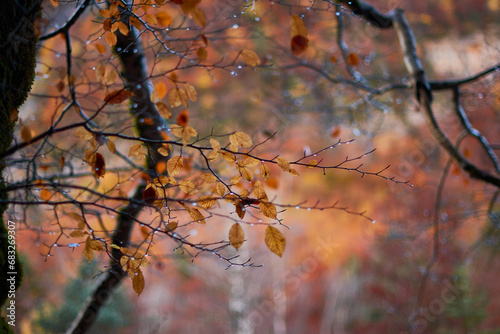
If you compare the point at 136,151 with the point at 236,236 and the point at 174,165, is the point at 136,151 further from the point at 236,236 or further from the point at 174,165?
the point at 236,236

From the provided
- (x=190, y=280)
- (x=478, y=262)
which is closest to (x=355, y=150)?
(x=478, y=262)

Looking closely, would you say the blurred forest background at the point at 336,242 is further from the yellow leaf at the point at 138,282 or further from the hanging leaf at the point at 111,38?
the yellow leaf at the point at 138,282

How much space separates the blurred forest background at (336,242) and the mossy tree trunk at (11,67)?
157 inches

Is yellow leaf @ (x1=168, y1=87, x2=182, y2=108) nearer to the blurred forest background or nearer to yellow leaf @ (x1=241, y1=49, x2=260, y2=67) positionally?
yellow leaf @ (x1=241, y1=49, x2=260, y2=67)

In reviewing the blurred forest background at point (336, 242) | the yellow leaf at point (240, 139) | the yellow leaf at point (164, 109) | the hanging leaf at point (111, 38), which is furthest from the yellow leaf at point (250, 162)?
the blurred forest background at point (336, 242)

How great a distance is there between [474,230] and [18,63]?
770 cm

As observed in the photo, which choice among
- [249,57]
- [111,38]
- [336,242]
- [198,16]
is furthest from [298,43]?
[336,242]

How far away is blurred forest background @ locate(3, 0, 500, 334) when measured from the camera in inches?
232

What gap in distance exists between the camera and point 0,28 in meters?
1.30

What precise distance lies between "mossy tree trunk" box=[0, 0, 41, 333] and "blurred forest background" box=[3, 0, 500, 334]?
399 cm

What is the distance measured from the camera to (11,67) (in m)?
1.38

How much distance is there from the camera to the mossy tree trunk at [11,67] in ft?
4.31

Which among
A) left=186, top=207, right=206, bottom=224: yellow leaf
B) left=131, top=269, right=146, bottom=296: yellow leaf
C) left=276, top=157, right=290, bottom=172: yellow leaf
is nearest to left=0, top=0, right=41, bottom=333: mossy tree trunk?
left=131, top=269, right=146, bottom=296: yellow leaf

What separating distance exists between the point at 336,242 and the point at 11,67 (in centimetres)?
771
